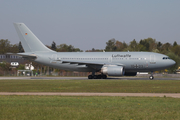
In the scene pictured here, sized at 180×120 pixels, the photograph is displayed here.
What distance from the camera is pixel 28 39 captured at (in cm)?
5094

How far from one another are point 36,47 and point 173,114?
41.8 meters

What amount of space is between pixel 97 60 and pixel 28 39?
14128mm

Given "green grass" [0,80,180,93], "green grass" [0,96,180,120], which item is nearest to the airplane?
"green grass" [0,80,180,93]

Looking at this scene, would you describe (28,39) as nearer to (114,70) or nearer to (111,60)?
(111,60)

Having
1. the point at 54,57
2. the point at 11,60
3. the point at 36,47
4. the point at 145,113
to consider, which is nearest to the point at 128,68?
the point at 54,57

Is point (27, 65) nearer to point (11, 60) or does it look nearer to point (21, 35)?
point (11, 60)

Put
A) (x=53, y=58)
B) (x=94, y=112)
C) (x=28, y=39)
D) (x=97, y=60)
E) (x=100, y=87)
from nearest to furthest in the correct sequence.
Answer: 1. (x=94, y=112)
2. (x=100, y=87)
3. (x=97, y=60)
4. (x=53, y=58)
5. (x=28, y=39)

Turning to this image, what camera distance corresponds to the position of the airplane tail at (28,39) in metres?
50.8

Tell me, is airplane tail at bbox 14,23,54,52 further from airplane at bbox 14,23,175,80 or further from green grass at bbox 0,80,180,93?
green grass at bbox 0,80,180,93

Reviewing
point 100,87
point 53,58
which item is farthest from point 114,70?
point 100,87

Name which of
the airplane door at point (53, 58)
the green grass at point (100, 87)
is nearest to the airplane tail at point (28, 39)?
the airplane door at point (53, 58)

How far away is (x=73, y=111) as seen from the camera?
504 inches

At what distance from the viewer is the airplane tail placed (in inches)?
2002

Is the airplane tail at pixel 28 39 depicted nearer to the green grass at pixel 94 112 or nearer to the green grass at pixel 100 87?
the green grass at pixel 100 87
